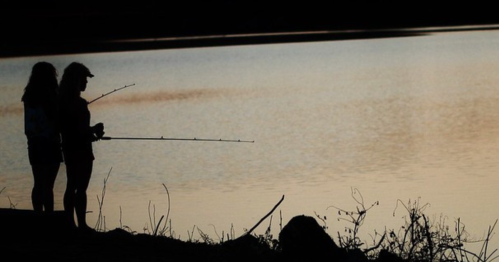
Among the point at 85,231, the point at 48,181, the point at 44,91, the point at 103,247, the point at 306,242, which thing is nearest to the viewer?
the point at 306,242

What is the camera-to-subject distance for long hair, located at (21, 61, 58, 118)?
28.7ft

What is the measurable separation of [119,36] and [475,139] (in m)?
54.5

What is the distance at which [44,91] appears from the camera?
8.80 m

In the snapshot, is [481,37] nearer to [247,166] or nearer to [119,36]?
[119,36]

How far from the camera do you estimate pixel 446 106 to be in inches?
944

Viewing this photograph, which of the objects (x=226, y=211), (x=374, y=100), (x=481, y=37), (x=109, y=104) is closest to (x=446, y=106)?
(x=374, y=100)

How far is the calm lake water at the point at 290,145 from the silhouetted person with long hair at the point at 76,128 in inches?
65.9

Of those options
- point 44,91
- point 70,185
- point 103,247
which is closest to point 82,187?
point 70,185

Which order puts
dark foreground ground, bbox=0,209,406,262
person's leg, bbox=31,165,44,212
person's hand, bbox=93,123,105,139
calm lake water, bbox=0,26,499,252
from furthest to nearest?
calm lake water, bbox=0,26,499,252
person's leg, bbox=31,165,44,212
person's hand, bbox=93,123,105,139
dark foreground ground, bbox=0,209,406,262

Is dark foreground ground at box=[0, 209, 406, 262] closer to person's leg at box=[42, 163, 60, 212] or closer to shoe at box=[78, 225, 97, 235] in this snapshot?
shoe at box=[78, 225, 97, 235]

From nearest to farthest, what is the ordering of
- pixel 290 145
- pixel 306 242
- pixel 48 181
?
pixel 306 242 < pixel 48 181 < pixel 290 145

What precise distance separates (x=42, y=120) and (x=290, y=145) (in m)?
9.58

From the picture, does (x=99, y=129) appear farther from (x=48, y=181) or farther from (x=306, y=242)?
(x=306, y=242)

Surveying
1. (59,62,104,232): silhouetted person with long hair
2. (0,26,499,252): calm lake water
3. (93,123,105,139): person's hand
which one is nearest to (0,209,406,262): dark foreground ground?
(59,62,104,232): silhouetted person with long hair
